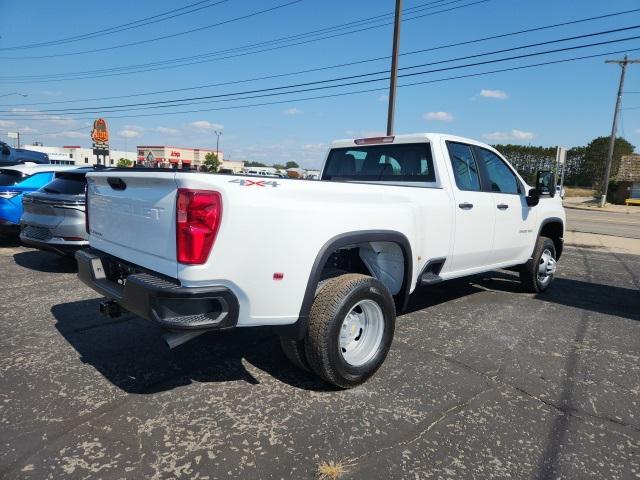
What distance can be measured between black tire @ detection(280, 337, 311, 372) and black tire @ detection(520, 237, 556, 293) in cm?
404

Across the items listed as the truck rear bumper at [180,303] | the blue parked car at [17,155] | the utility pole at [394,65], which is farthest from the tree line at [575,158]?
the truck rear bumper at [180,303]

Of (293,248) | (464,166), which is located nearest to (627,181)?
(464,166)

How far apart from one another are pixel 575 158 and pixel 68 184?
9125 cm

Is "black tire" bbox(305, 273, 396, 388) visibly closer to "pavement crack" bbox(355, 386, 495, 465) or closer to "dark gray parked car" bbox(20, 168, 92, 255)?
"pavement crack" bbox(355, 386, 495, 465)

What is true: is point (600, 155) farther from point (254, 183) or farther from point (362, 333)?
point (254, 183)

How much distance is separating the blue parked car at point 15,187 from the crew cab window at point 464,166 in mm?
6388

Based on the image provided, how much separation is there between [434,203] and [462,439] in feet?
Answer: 6.53

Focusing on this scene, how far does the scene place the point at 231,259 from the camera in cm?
258

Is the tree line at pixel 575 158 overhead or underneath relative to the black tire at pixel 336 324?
overhead

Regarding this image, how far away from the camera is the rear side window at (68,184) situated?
6.70m

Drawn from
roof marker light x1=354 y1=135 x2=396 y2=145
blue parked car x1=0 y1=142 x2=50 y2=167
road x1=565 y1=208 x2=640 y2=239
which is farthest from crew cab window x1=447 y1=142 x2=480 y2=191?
blue parked car x1=0 y1=142 x2=50 y2=167

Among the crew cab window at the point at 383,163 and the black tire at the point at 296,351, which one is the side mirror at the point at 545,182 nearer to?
the crew cab window at the point at 383,163

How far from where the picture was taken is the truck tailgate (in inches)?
104

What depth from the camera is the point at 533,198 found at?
18.1 ft
